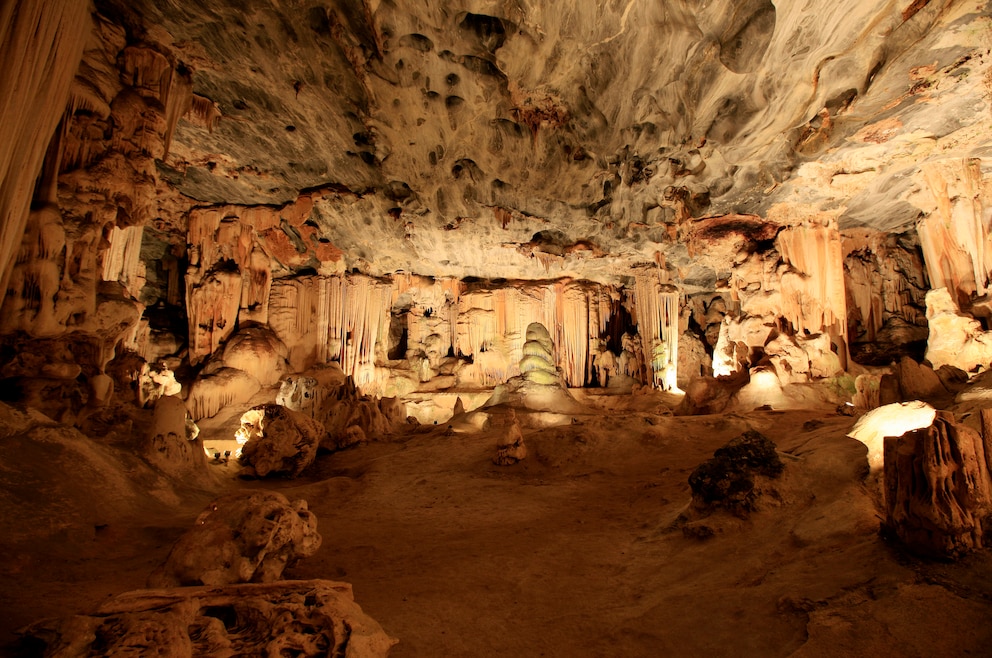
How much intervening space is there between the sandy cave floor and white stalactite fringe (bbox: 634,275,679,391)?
465 inches

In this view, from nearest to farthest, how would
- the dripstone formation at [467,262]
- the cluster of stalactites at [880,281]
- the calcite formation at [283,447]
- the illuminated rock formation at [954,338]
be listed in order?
the dripstone formation at [467,262] → the calcite formation at [283,447] → the illuminated rock formation at [954,338] → the cluster of stalactites at [880,281]

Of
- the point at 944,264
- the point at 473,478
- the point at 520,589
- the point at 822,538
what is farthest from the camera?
the point at 944,264

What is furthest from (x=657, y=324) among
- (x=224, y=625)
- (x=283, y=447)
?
(x=224, y=625)

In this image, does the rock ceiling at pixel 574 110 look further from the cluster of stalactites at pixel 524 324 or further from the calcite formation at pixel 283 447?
the calcite formation at pixel 283 447

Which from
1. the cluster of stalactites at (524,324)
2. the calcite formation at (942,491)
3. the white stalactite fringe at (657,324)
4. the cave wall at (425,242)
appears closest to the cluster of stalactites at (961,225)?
the cave wall at (425,242)

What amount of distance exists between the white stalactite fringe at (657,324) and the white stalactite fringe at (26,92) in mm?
17682

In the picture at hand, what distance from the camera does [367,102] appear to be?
10.7m

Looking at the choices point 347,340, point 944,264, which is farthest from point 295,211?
point 944,264

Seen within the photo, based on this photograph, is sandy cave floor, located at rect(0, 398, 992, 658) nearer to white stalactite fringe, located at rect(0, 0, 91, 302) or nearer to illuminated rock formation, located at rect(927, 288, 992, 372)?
white stalactite fringe, located at rect(0, 0, 91, 302)

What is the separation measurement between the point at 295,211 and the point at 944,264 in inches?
713

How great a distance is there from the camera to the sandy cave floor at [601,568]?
2.99 meters

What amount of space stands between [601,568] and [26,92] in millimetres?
8274

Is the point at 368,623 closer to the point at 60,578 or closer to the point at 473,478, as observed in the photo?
the point at 60,578

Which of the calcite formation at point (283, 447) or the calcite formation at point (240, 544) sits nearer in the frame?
the calcite formation at point (240, 544)
